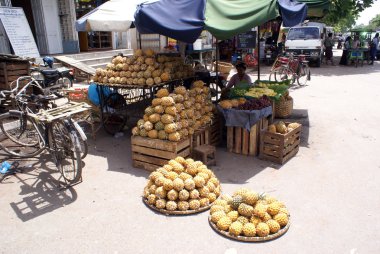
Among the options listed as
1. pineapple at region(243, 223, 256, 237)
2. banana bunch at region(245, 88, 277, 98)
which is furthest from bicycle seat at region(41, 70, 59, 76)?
pineapple at region(243, 223, 256, 237)

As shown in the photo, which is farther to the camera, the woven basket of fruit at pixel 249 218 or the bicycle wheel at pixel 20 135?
the bicycle wheel at pixel 20 135

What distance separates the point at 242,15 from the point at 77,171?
3.68 metres

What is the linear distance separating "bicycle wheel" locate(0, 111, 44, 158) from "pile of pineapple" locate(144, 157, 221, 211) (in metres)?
2.28

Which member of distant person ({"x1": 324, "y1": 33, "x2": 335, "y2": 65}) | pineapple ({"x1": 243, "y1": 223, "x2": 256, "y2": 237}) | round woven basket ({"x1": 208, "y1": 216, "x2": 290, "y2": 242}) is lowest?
round woven basket ({"x1": 208, "y1": 216, "x2": 290, "y2": 242})

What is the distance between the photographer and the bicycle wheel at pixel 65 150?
179 inches

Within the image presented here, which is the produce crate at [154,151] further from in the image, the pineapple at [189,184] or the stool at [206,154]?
the pineapple at [189,184]

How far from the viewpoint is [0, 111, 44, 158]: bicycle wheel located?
5.40 meters

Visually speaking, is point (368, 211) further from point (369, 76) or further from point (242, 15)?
point (369, 76)

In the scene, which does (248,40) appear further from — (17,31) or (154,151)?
(154,151)

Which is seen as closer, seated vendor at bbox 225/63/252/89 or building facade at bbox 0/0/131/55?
seated vendor at bbox 225/63/252/89

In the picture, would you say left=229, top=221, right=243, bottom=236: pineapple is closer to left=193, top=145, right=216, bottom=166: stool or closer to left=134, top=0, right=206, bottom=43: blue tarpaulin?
left=193, top=145, right=216, bottom=166: stool

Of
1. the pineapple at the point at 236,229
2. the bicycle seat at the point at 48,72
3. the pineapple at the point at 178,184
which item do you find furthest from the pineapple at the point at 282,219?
the bicycle seat at the point at 48,72

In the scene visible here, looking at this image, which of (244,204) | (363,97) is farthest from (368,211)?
(363,97)

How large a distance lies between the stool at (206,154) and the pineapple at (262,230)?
189cm
